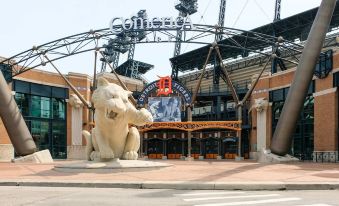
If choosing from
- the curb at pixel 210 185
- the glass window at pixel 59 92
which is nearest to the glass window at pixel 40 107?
the glass window at pixel 59 92

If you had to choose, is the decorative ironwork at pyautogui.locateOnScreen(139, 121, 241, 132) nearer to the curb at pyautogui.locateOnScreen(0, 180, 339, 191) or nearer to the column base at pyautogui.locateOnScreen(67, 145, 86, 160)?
the column base at pyautogui.locateOnScreen(67, 145, 86, 160)

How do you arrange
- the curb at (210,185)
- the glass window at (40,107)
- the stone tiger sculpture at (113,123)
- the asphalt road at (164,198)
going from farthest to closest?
1. the glass window at (40,107)
2. the stone tiger sculpture at (113,123)
3. the curb at (210,185)
4. the asphalt road at (164,198)

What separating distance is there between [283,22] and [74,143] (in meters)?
26.2

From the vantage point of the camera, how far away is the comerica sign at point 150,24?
3550cm

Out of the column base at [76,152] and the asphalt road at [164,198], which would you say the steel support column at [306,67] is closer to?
the asphalt road at [164,198]

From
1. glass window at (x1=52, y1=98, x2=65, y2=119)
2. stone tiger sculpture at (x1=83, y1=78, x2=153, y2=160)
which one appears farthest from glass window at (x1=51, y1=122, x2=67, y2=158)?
stone tiger sculpture at (x1=83, y1=78, x2=153, y2=160)

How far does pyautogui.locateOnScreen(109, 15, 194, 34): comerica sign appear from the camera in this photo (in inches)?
1398

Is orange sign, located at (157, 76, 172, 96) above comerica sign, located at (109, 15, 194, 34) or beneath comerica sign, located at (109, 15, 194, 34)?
beneath

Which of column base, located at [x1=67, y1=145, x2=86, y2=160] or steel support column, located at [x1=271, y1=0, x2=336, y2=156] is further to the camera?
column base, located at [x1=67, y1=145, x2=86, y2=160]

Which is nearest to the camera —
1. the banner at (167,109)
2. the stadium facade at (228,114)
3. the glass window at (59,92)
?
the stadium facade at (228,114)

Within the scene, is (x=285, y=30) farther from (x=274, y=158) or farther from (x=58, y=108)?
(x=274, y=158)

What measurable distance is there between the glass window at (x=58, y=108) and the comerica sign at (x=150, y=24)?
10935 mm

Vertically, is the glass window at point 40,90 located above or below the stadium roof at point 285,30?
below

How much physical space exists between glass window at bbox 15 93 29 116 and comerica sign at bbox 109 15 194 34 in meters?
10.3
